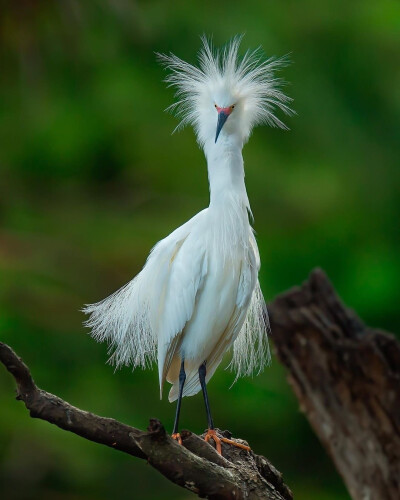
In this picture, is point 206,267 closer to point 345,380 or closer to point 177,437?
point 177,437

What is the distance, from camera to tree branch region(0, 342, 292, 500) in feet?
5.84

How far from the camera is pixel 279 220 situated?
21.0ft

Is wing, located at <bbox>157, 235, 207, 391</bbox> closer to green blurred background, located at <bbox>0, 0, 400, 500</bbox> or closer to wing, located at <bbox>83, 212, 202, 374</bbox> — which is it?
wing, located at <bbox>83, 212, 202, 374</bbox>

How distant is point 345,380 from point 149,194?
366 centimetres

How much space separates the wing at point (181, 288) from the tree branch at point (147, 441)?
1.16 ft

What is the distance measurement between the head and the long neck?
2 centimetres

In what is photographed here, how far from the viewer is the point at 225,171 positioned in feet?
7.56

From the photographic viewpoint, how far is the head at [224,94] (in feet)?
7.55

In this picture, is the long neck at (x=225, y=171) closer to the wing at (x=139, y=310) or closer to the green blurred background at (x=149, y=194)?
the wing at (x=139, y=310)

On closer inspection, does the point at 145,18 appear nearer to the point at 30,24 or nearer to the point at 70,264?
the point at 30,24

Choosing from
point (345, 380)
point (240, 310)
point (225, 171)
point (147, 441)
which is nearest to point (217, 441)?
point (240, 310)

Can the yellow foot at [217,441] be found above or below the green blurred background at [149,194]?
below

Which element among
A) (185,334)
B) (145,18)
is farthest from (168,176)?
(185,334)

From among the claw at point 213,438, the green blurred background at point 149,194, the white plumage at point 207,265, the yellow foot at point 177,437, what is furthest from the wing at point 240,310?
the green blurred background at point 149,194
